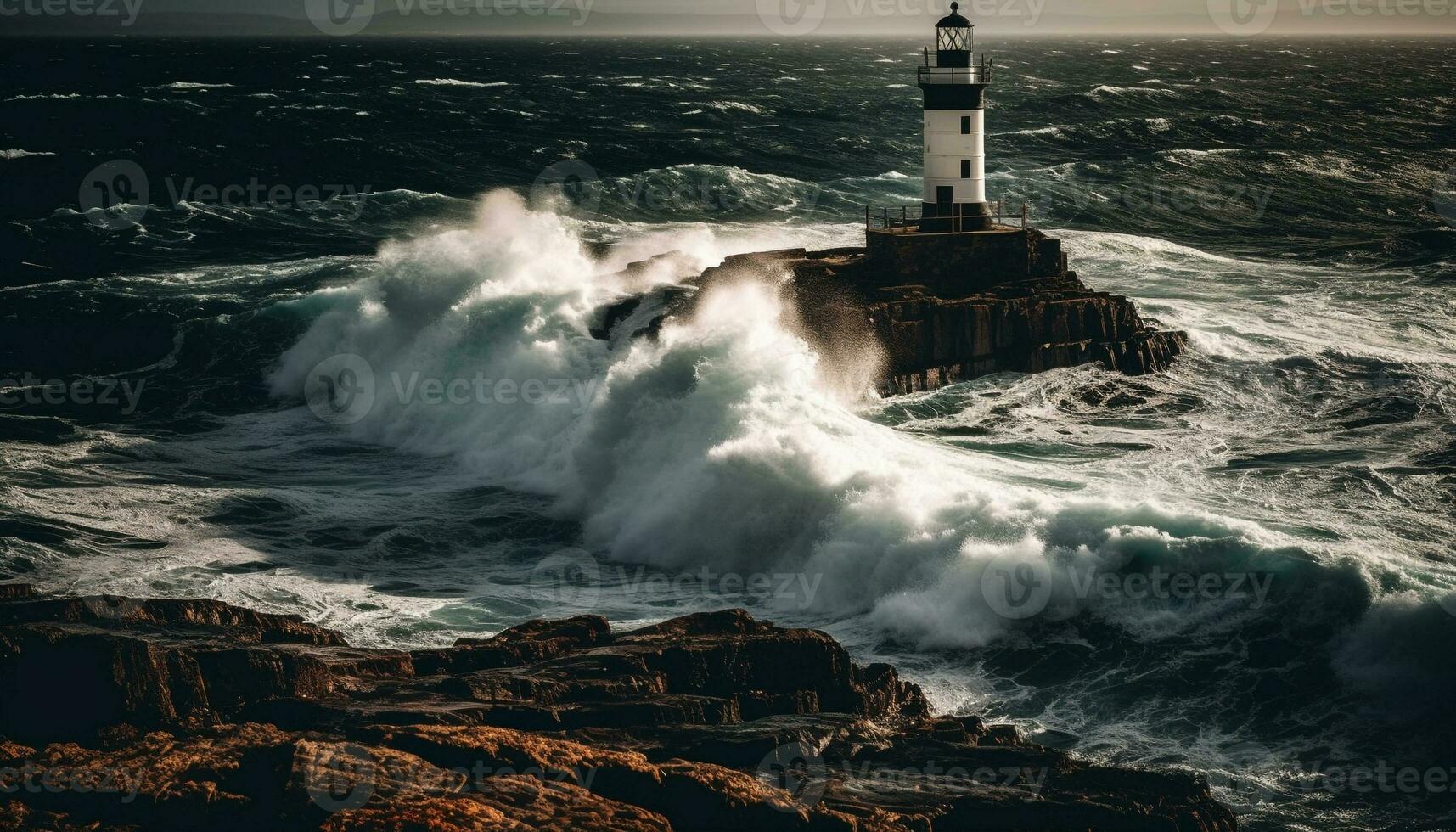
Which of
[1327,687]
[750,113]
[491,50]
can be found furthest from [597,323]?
[491,50]

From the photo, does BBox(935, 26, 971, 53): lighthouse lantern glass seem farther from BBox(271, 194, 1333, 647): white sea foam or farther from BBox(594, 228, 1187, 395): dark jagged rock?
BBox(271, 194, 1333, 647): white sea foam

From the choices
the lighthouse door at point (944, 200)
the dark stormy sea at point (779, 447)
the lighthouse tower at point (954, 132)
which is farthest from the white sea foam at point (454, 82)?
the lighthouse door at point (944, 200)

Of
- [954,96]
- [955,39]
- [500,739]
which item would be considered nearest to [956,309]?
[954,96]

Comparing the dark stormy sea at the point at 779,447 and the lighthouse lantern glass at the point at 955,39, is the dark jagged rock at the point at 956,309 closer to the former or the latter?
the dark stormy sea at the point at 779,447

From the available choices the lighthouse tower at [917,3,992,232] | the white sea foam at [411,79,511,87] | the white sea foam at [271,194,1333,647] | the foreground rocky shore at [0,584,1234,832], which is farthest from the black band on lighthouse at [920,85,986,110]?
the white sea foam at [411,79,511,87]

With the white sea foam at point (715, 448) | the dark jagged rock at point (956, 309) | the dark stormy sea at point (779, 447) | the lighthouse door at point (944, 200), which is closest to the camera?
the dark stormy sea at point (779, 447)

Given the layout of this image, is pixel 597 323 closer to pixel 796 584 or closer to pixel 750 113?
pixel 796 584
